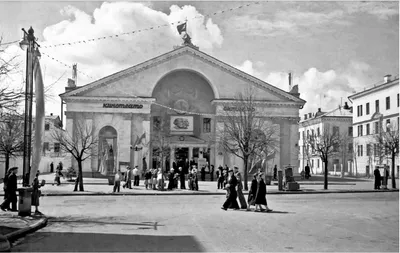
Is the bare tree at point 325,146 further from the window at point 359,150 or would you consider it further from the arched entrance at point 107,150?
the arched entrance at point 107,150

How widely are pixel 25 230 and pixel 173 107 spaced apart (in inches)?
1529

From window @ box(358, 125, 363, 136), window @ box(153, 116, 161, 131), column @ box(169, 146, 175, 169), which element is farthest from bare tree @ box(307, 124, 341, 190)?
window @ box(358, 125, 363, 136)

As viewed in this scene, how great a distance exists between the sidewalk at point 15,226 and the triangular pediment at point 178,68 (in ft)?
109

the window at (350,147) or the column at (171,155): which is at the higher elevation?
the window at (350,147)

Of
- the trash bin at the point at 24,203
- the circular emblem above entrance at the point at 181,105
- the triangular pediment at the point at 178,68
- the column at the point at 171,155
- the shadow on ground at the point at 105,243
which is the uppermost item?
the triangular pediment at the point at 178,68

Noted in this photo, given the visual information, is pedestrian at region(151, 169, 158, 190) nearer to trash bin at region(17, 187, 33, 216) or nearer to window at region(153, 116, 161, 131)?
trash bin at region(17, 187, 33, 216)

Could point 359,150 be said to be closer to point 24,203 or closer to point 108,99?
point 108,99

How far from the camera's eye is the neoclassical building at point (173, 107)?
48906mm

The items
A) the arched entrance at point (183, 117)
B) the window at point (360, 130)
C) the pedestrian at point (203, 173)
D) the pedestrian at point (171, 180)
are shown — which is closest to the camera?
the pedestrian at point (171, 180)

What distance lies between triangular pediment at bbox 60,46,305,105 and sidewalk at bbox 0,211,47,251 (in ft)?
109

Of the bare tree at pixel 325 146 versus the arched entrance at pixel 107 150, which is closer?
the bare tree at pixel 325 146

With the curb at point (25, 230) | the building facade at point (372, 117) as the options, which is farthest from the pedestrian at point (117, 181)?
the building facade at point (372, 117)

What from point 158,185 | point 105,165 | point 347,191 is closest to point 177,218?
point 158,185

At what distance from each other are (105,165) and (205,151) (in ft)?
32.5
